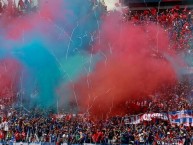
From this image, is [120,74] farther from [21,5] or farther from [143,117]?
[21,5]

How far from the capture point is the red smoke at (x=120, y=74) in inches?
706

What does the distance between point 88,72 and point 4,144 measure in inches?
199

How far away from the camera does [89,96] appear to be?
60.0 feet

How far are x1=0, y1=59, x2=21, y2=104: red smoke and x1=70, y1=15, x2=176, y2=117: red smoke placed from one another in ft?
11.2

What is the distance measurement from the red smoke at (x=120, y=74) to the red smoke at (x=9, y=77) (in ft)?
11.2

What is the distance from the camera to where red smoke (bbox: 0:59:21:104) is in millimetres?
20189

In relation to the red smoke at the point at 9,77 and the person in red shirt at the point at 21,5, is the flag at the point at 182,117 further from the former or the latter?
the person in red shirt at the point at 21,5

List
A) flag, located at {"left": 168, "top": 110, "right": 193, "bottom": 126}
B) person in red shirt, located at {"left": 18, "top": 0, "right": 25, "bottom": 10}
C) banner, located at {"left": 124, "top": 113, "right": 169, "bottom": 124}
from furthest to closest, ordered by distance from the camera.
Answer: person in red shirt, located at {"left": 18, "top": 0, "right": 25, "bottom": 10}
banner, located at {"left": 124, "top": 113, "right": 169, "bottom": 124}
flag, located at {"left": 168, "top": 110, "right": 193, "bottom": 126}

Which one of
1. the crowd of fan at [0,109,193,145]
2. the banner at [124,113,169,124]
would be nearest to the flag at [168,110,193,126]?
the banner at [124,113,169,124]

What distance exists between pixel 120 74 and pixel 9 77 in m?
5.83

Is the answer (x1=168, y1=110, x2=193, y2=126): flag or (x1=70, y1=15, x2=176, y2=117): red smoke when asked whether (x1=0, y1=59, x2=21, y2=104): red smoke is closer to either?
(x1=70, y1=15, x2=176, y2=117): red smoke

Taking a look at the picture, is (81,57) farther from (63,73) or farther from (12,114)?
(12,114)

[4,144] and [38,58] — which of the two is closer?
[4,144]

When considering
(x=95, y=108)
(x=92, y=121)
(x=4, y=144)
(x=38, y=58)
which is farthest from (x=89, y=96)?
(x=4, y=144)
